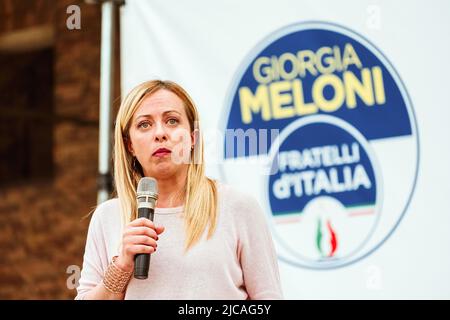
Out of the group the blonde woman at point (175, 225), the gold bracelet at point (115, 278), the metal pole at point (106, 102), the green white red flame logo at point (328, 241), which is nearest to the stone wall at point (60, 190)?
the metal pole at point (106, 102)

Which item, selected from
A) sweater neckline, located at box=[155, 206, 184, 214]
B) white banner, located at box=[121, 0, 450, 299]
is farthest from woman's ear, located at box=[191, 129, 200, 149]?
white banner, located at box=[121, 0, 450, 299]

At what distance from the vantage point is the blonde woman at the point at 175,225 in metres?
1.32

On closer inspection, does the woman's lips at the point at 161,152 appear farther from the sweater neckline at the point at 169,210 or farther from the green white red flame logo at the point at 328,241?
the green white red flame logo at the point at 328,241

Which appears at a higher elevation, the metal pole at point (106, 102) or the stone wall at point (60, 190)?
the stone wall at point (60, 190)

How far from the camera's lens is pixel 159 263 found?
1.34m

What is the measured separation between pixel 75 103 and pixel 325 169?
266 cm

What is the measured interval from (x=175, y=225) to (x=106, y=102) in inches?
37.3

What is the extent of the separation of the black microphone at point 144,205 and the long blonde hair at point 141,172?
0.09m

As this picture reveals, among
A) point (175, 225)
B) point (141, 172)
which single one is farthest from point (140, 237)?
point (141, 172)

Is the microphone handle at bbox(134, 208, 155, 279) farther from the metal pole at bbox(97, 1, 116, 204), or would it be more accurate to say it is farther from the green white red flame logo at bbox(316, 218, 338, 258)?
the metal pole at bbox(97, 1, 116, 204)

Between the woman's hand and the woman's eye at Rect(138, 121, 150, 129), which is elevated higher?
the woman's eye at Rect(138, 121, 150, 129)

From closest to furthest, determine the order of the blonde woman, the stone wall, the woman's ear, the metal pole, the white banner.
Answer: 1. the blonde woman
2. the woman's ear
3. the white banner
4. the metal pole
5. the stone wall

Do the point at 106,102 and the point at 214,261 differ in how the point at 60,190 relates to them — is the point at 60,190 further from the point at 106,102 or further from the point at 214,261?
the point at 214,261

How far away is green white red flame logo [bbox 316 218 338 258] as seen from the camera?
1973 mm
